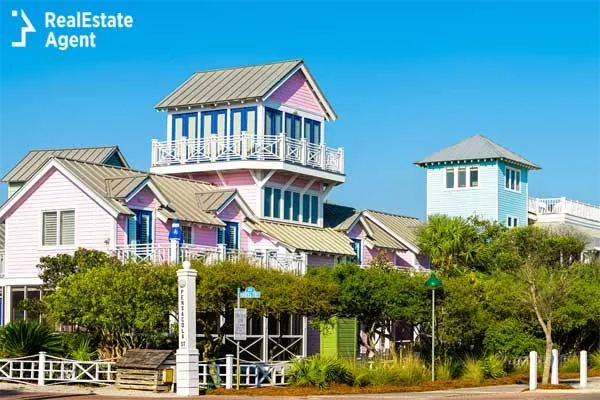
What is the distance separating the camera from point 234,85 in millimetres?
49812

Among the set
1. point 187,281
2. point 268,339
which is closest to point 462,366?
point 268,339

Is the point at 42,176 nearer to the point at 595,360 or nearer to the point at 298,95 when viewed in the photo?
the point at 298,95

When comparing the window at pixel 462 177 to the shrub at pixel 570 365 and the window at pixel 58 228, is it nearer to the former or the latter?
the shrub at pixel 570 365

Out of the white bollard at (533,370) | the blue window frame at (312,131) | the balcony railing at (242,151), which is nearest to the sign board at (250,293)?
the white bollard at (533,370)

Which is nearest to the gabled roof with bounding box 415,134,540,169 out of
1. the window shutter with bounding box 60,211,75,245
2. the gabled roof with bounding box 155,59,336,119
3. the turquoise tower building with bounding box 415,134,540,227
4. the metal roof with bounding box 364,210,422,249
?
the turquoise tower building with bounding box 415,134,540,227

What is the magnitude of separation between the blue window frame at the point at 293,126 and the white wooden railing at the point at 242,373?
52.8ft

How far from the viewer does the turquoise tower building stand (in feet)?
208

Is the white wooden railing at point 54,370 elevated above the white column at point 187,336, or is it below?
below

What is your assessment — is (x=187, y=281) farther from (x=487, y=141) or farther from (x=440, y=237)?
(x=487, y=141)

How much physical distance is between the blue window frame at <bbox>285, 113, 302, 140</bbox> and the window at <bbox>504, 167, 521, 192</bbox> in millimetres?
17916

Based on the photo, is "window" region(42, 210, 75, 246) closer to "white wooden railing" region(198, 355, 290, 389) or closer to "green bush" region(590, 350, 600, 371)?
"white wooden railing" region(198, 355, 290, 389)

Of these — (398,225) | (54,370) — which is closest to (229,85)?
(398,225)

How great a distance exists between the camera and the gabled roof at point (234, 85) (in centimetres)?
4831

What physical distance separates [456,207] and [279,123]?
744 inches
